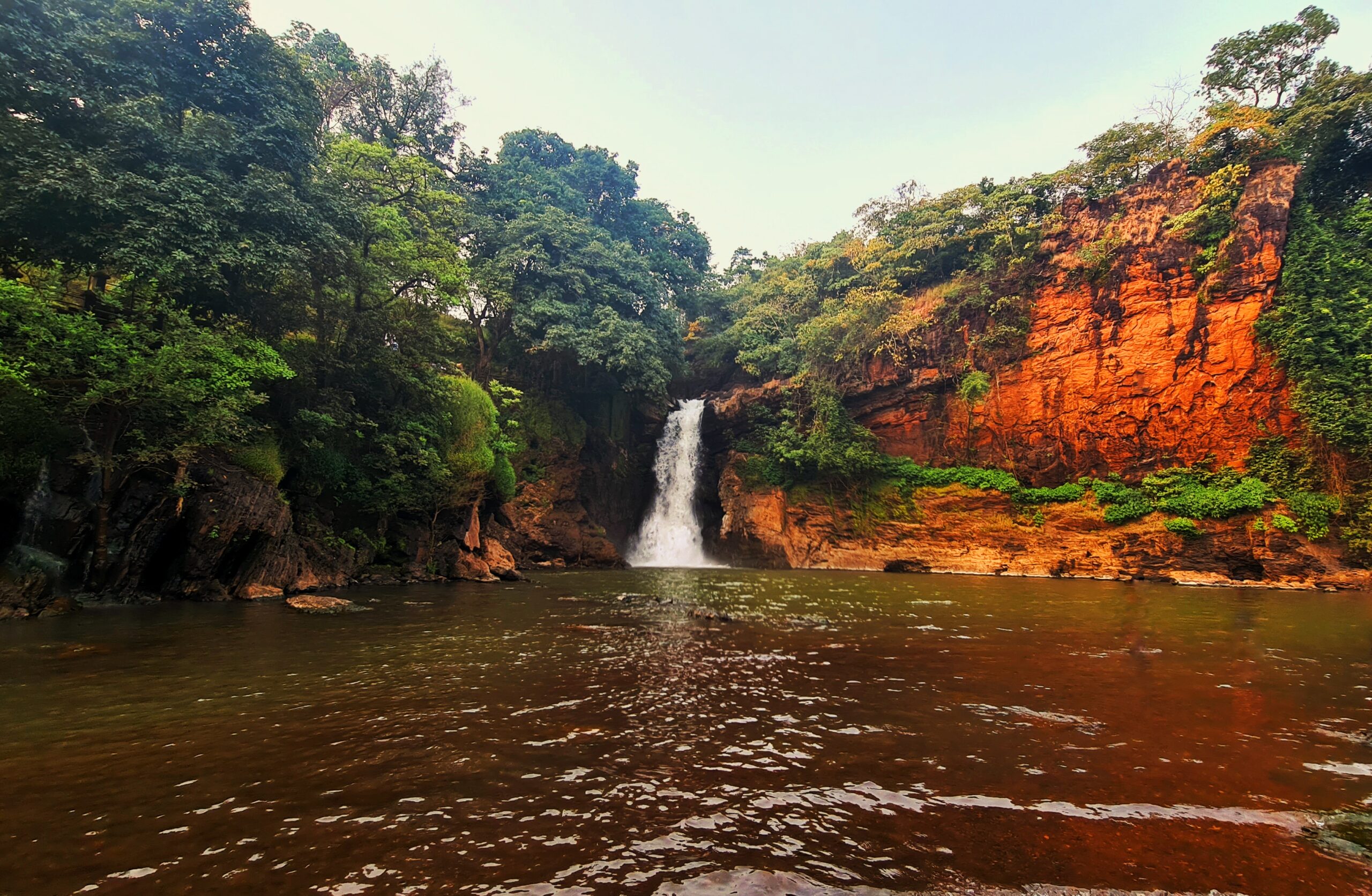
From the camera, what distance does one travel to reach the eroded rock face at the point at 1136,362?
2227 centimetres

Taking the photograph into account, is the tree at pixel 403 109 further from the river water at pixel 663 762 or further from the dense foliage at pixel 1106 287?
the river water at pixel 663 762

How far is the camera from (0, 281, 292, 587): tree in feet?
31.8

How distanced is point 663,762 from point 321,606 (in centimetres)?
974

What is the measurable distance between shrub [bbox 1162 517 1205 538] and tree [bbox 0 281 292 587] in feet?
93.8

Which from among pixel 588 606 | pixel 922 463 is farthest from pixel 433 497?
pixel 922 463

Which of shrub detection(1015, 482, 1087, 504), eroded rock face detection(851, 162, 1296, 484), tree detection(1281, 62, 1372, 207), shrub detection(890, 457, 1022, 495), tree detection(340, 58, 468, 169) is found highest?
tree detection(340, 58, 468, 169)

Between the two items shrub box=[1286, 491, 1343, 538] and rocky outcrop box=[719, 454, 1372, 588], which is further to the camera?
rocky outcrop box=[719, 454, 1372, 588]

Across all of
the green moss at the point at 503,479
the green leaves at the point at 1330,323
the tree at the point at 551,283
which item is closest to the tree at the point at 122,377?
the green moss at the point at 503,479

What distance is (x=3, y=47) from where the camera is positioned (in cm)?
1125

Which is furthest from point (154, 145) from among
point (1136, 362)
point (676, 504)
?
point (1136, 362)

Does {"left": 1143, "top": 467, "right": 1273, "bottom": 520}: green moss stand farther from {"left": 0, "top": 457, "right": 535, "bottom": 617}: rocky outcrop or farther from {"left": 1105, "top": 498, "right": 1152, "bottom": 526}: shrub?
{"left": 0, "top": 457, "right": 535, "bottom": 617}: rocky outcrop

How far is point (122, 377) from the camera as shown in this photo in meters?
10.4

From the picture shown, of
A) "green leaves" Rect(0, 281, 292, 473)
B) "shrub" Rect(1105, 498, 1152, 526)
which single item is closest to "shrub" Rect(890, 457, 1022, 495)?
"shrub" Rect(1105, 498, 1152, 526)

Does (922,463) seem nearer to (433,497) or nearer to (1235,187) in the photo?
(1235,187)
